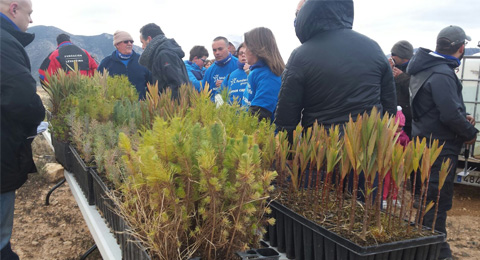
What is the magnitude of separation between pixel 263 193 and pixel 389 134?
48 cm

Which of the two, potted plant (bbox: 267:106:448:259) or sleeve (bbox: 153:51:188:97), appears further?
sleeve (bbox: 153:51:188:97)

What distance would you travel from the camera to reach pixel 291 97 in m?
2.13

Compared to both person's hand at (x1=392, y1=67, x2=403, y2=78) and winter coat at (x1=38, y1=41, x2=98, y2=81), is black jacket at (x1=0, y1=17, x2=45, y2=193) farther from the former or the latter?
person's hand at (x1=392, y1=67, x2=403, y2=78)

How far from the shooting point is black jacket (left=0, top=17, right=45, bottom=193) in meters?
2.14

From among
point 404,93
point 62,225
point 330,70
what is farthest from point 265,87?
point 62,225

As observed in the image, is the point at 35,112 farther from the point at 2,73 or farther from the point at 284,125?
the point at 284,125

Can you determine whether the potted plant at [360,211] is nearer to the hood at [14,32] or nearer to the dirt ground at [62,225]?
the hood at [14,32]

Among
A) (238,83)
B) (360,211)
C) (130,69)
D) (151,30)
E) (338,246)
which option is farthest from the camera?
(130,69)

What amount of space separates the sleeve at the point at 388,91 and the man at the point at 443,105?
0.74m

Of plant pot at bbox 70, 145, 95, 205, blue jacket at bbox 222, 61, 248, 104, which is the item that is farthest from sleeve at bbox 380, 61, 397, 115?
plant pot at bbox 70, 145, 95, 205

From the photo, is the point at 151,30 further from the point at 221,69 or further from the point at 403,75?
the point at 403,75

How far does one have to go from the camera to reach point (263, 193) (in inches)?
47.3

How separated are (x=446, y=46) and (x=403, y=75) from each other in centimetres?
171

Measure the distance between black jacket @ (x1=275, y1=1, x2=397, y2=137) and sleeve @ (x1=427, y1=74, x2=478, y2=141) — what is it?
0.90 meters
